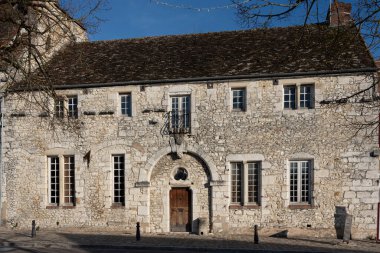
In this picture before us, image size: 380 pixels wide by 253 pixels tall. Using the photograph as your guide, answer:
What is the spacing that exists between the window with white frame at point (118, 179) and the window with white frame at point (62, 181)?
5.99ft

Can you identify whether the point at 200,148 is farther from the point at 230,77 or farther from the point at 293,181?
the point at 293,181

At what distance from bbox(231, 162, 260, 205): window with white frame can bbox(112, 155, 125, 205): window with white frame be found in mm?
4565

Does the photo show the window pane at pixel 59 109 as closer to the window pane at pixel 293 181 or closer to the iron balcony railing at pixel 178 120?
the iron balcony railing at pixel 178 120

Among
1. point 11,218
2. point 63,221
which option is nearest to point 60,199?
point 63,221

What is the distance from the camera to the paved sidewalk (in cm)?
1378

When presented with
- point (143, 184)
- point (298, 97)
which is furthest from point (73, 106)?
point (298, 97)

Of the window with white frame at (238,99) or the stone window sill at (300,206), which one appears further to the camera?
the window with white frame at (238,99)

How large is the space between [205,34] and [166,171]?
24.1 ft

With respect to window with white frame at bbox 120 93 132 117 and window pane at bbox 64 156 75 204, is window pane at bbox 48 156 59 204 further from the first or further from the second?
window with white frame at bbox 120 93 132 117

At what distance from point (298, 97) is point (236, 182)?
4136mm

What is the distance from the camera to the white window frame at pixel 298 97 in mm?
17016

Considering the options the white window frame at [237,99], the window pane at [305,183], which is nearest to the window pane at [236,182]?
the white window frame at [237,99]

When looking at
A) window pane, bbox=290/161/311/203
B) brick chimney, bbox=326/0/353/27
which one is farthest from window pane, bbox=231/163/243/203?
brick chimney, bbox=326/0/353/27

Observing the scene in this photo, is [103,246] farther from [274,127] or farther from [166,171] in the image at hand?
[274,127]
